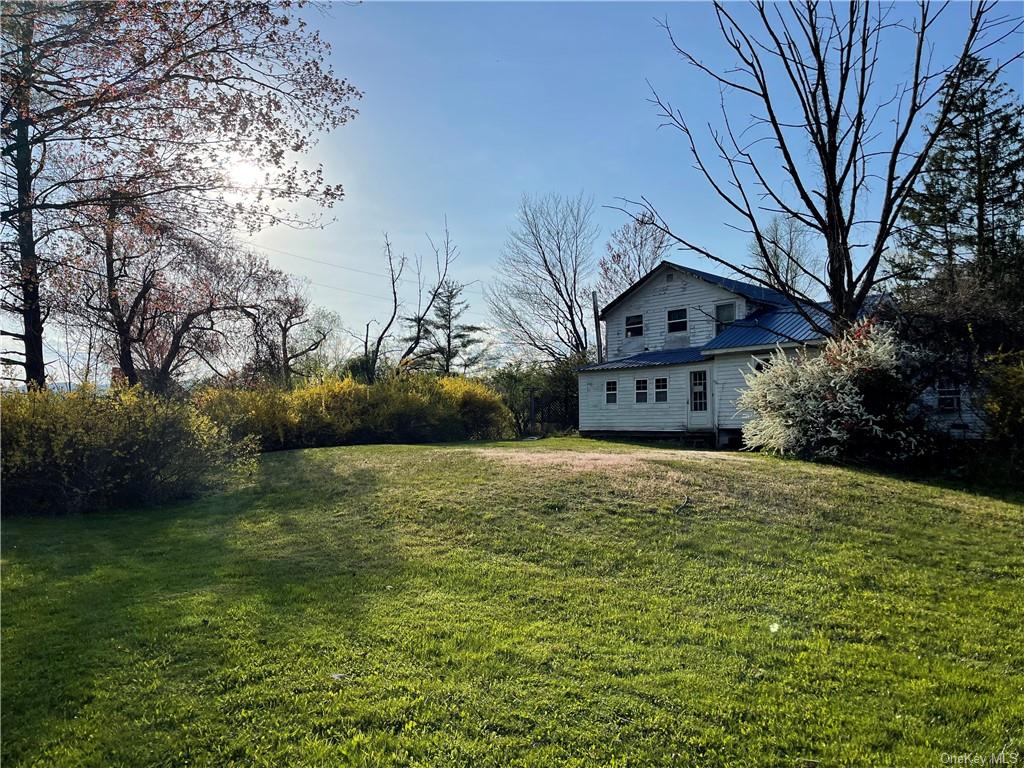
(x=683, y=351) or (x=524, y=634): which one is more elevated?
(x=683, y=351)

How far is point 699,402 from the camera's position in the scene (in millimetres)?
19453

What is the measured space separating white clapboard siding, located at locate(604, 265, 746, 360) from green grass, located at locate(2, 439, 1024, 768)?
44.0ft

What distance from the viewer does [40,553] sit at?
640cm

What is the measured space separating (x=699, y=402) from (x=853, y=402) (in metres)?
A: 7.81

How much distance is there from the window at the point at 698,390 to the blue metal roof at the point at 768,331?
3.48 ft

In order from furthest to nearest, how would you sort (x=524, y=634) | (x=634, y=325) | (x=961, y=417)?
(x=634, y=325), (x=961, y=417), (x=524, y=634)

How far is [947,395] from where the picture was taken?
13.7 metres

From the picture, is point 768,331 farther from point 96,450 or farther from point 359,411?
point 96,450

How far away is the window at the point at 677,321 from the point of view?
71.7 feet

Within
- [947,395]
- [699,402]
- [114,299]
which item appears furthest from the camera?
[699,402]

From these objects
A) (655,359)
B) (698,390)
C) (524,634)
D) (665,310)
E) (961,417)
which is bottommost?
(524,634)

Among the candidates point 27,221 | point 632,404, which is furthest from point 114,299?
point 632,404

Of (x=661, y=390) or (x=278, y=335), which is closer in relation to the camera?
(x=661, y=390)

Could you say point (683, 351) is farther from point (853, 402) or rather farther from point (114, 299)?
point (114, 299)
